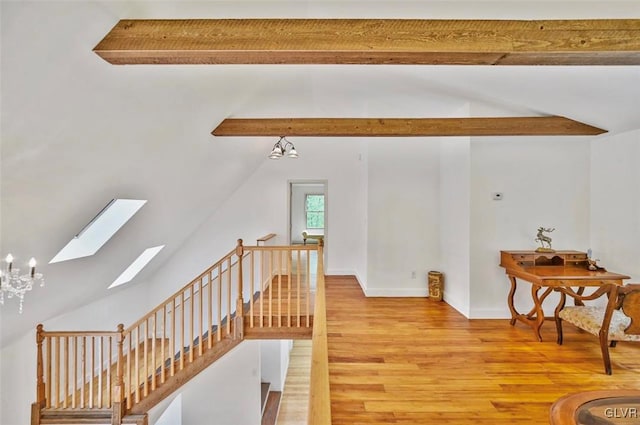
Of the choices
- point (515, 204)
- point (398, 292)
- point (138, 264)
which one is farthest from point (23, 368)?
point (515, 204)

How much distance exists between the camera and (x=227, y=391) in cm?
586

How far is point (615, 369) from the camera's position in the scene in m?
3.06

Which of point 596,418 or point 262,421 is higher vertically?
point 596,418

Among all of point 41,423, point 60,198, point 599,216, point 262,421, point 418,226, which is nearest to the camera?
point 60,198

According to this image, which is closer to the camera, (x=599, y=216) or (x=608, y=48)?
(x=608, y=48)

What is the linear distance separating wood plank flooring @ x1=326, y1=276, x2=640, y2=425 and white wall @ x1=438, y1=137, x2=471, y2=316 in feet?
1.53

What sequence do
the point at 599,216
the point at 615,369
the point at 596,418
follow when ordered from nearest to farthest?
the point at 596,418, the point at 615,369, the point at 599,216

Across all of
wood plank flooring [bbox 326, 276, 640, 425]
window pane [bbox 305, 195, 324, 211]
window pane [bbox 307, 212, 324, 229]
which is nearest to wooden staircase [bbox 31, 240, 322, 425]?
wood plank flooring [bbox 326, 276, 640, 425]

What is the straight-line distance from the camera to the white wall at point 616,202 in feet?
12.3

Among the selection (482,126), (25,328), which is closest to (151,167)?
(25,328)

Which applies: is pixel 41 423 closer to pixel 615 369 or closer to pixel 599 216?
pixel 615 369

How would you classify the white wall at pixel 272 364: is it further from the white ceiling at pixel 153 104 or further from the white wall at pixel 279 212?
the white ceiling at pixel 153 104

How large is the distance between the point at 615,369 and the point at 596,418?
236 cm

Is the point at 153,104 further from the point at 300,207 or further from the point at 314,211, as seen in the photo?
the point at 314,211
